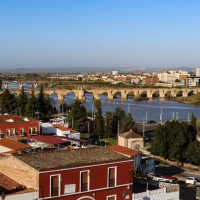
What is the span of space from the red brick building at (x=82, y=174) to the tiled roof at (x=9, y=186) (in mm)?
431

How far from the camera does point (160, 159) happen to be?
16.5 m

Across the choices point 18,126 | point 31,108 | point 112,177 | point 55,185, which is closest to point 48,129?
point 18,126

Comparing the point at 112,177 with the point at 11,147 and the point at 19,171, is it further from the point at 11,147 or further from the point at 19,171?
the point at 11,147

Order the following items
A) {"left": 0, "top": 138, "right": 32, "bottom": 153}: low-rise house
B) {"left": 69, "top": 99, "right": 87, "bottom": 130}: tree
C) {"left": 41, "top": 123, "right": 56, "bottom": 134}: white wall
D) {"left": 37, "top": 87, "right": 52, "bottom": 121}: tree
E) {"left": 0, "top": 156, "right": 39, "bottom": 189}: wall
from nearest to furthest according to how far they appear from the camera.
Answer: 1. {"left": 0, "top": 156, "right": 39, "bottom": 189}: wall
2. {"left": 0, "top": 138, "right": 32, "bottom": 153}: low-rise house
3. {"left": 41, "top": 123, "right": 56, "bottom": 134}: white wall
4. {"left": 69, "top": 99, "right": 87, "bottom": 130}: tree
5. {"left": 37, "top": 87, "right": 52, "bottom": 121}: tree

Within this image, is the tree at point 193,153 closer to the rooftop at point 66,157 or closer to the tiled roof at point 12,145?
the tiled roof at point 12,145

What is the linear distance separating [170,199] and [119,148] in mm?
3190

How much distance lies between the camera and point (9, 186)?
7.27 metres

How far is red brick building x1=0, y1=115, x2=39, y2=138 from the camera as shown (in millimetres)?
15201

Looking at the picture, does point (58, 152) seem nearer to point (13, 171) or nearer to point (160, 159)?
point (13, 171)

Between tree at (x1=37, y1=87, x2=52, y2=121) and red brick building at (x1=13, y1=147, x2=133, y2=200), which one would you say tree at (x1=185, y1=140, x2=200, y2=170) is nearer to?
red brick building at (x1=13, y1=147, x2=133, y2=200)

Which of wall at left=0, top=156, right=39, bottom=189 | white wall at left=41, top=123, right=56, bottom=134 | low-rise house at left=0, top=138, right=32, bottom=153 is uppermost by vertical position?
wall at left=0, top=156, right=39, bottom=189

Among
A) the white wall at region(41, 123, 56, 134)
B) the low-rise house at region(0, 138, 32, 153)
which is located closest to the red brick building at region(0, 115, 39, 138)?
the white wall at region(41, 123, 56, 134)

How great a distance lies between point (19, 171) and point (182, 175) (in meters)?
7.90

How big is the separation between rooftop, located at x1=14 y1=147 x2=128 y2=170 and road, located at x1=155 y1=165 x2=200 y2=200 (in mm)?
3835
